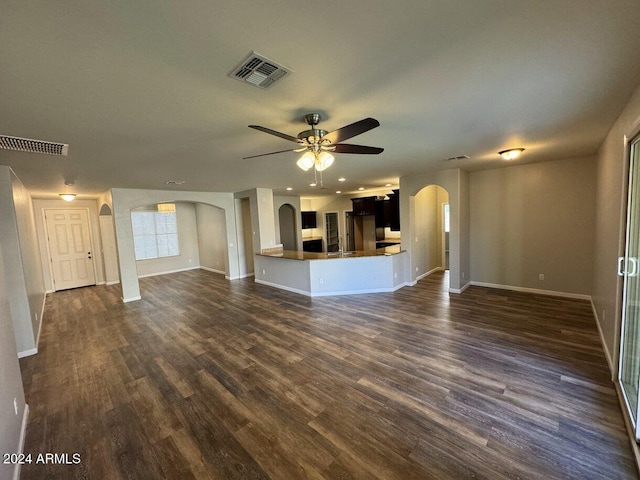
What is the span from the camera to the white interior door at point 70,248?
23.2 ft

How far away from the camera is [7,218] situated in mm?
3512

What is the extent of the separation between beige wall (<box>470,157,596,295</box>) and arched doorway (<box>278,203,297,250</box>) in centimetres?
615

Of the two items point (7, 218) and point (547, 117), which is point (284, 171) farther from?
point (7, 218)

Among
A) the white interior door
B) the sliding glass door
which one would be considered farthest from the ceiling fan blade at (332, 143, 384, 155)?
the white interior door

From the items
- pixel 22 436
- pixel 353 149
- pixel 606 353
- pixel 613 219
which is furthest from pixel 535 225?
pixel 22 436

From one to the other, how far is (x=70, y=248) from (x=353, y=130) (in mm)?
9143

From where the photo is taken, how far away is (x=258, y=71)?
1.53 meters

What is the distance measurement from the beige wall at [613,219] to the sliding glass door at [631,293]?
9cm

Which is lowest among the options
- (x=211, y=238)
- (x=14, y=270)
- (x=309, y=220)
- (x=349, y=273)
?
(x=349, y=273)

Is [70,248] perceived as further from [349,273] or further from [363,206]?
[363,206]

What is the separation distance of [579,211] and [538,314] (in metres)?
2.14

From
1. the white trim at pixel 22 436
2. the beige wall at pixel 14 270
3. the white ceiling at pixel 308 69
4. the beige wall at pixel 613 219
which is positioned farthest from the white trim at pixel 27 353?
the beige wall at pixel 613 219

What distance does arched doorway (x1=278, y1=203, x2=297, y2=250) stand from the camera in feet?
32.9

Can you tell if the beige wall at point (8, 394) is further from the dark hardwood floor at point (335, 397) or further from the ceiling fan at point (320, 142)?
the ceiling fan at point (320, 142)
